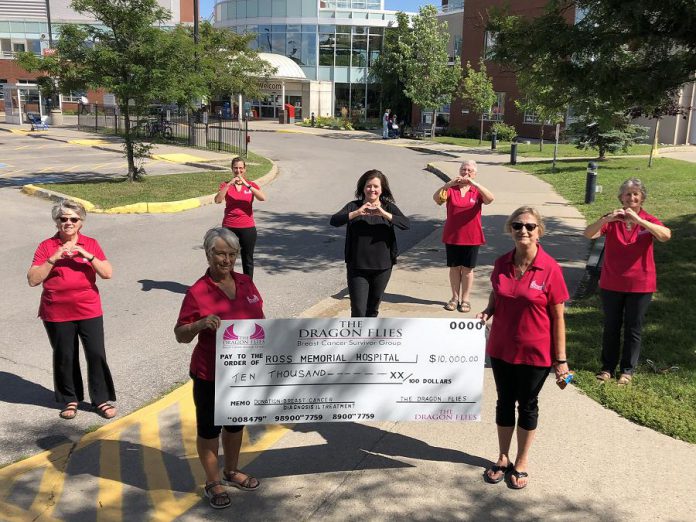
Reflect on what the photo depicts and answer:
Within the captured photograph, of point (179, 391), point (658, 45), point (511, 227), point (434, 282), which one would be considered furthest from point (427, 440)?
point (658, 45)

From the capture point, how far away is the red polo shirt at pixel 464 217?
7.27 meters

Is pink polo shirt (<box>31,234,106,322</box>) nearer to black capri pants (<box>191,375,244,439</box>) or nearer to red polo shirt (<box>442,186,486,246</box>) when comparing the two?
black capri pants (<box>191,375,244,439</box>)

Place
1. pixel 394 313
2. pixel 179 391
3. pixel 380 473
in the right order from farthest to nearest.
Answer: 1. pixel 394 313
2. pixel 179 391
3. pixel 380 473

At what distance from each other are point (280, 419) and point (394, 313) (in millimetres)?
3746

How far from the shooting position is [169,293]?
8.41 meters

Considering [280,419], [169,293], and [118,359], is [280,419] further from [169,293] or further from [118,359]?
[169,293]

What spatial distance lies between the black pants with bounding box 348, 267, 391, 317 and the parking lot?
14.7 metres

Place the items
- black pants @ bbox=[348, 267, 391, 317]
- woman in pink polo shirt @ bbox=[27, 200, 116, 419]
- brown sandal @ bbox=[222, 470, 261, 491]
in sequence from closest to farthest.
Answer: brown sandal @ bbox=[222, 470, 261, 491] → woman in pink polo shirt @ bbox=[27, 200, 116, 419] → black pants @ bbox=[348, 267, 391, 317]

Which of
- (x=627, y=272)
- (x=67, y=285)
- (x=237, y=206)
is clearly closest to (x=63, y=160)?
(x=237, y=206)

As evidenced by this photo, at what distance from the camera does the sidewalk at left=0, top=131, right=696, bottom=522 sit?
384 centimetres

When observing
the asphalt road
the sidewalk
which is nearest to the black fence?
the asphalt road

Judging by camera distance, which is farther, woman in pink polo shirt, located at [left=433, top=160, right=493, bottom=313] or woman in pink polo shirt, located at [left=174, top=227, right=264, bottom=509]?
woman in pink polo shirt, located at [left=433, top=160, right=493, bottom=313]

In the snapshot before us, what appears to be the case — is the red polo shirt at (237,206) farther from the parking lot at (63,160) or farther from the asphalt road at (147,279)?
the parking lot at (63,160)

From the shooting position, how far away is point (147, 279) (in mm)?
9023
